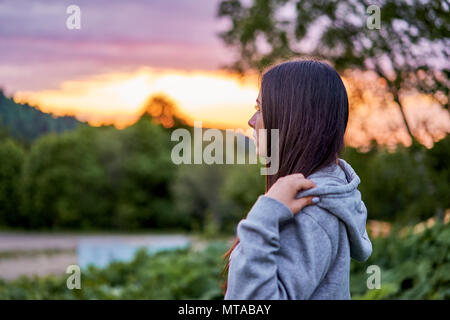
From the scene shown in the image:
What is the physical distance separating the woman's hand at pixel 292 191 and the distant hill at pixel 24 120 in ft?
18.2

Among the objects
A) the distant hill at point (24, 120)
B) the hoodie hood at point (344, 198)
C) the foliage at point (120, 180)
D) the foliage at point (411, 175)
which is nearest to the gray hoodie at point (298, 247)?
the hoodie hood at point (344, 198)

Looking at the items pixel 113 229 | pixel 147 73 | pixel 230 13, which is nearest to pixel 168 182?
pixel 113 229

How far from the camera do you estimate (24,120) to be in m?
7.56

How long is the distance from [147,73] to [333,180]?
90.7ft

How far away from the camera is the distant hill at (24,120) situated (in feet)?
21.0

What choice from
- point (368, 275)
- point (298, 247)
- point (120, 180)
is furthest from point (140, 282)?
point (120, 180)

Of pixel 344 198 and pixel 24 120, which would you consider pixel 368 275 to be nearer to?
pixel 344 198

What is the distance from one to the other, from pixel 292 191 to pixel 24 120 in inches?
280

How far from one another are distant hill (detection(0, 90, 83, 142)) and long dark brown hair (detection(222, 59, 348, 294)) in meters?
5.45

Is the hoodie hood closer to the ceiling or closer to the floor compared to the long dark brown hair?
closer to the floor

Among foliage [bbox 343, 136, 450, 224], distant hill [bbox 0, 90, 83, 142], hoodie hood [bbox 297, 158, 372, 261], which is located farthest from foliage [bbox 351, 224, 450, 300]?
distant hill [bbox 0, 90, 83, 142]

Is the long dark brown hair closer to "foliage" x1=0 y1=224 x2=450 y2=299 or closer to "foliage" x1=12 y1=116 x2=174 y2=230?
"foliage" x1=0 y1=224 x2=450 y2=299

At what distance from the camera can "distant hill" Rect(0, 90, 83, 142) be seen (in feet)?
21.0
